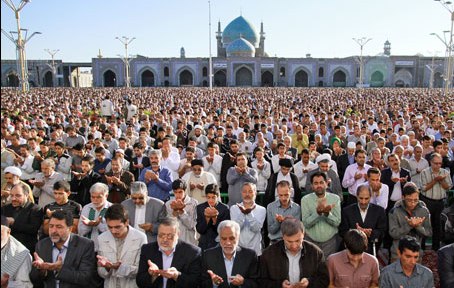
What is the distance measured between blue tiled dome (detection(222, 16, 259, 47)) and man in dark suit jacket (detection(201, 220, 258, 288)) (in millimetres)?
65552

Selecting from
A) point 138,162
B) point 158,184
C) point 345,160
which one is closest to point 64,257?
point 158,184

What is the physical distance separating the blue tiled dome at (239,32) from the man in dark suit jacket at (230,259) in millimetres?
65552

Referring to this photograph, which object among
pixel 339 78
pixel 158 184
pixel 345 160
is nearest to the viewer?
pixel 158 184

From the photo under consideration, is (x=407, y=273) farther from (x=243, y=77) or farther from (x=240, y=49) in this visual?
(x=240, y=49)

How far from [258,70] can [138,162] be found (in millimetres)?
51551

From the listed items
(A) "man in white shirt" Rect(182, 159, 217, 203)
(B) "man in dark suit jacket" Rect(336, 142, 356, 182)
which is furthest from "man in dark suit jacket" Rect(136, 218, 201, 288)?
(B) "man in dark suit jacket" Rect(336, 142, 356, 182)

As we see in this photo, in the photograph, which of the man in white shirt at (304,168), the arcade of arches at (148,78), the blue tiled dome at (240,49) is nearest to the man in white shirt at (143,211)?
the man in white shirt at (304,168)

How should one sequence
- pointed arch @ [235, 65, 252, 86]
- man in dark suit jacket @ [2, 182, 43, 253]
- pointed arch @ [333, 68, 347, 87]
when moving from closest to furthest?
man in dark suit jacket @ [2, 182, 43, 253] → pointed arch @ [333, 68, 347, 87] → pointed arch @ [235, 65, 252, 86]

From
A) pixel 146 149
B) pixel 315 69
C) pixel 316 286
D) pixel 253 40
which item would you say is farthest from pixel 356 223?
pixel 253 40

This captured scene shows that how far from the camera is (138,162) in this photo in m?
6.80

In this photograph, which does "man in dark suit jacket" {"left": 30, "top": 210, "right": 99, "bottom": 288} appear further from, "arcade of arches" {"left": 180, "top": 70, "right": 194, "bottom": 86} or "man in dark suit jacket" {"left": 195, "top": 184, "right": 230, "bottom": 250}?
"arcade of arches" {"left": 180, "top": 70, "right": 194, "bottom": 86}

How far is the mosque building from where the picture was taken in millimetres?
57125

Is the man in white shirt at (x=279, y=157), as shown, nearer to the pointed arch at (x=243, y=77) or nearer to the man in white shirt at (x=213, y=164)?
the man in white shirt at (x=213, y=164)

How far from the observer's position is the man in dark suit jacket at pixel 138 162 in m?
6.67
